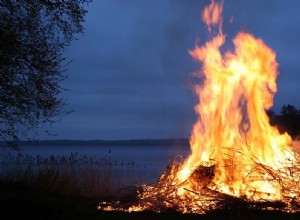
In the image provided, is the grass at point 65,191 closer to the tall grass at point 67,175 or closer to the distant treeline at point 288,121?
the tall grass at point 67,175

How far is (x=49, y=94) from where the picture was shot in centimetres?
1352

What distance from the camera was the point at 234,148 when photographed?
1198 centimetres

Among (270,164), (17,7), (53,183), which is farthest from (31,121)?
(270,164)

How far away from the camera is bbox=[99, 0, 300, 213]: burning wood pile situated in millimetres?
11180

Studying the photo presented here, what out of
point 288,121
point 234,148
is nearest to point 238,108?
point 234,148

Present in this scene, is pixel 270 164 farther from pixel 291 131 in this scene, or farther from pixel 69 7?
pixel 291 131

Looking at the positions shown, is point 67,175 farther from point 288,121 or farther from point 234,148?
point 288,121

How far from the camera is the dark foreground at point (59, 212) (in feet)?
28.4

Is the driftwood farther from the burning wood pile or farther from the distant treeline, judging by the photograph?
the distant treeline

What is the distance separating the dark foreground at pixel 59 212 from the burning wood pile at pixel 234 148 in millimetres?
711

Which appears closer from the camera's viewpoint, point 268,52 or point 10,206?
point 10,206

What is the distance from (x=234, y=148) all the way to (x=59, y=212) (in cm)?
476

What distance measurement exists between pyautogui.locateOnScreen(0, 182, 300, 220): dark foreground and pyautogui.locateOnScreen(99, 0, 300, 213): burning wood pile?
711mm

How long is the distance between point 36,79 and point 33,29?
4.18ft
